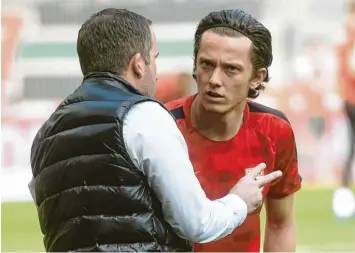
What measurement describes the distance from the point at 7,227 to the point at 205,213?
24.7ft

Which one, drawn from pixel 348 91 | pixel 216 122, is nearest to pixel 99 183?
pixel 216 122

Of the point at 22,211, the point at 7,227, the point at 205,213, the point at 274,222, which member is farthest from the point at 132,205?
the point at 22,211

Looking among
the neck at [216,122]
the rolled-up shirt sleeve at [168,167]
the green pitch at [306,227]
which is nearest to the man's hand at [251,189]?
the rolled-up shirt sleeve at [168,167]

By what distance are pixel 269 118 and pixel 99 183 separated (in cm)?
130

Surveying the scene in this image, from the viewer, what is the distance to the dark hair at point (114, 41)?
307 cm

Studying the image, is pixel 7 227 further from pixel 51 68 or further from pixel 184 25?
pixel 184 25

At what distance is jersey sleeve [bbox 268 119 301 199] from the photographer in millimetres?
4086

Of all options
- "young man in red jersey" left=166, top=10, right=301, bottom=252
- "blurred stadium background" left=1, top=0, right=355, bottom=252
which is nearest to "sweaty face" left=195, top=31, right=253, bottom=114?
"young man in red jersey" left=166, top=10, right=301, bottom=252

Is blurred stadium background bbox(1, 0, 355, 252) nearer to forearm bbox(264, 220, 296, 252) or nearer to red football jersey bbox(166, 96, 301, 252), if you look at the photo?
forearm bbox(264, 220, 296, 252)

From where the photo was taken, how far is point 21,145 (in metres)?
12.4

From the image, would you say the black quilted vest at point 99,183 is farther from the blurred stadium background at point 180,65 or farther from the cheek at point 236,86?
the blurred stadium background at point 180,65

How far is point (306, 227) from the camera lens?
1004 cm

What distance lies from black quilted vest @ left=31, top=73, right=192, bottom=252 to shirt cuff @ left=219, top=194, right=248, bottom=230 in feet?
0.57

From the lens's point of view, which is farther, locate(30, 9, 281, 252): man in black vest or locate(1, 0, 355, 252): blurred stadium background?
locate(1, 0, 355, 252): blurred stadium background
